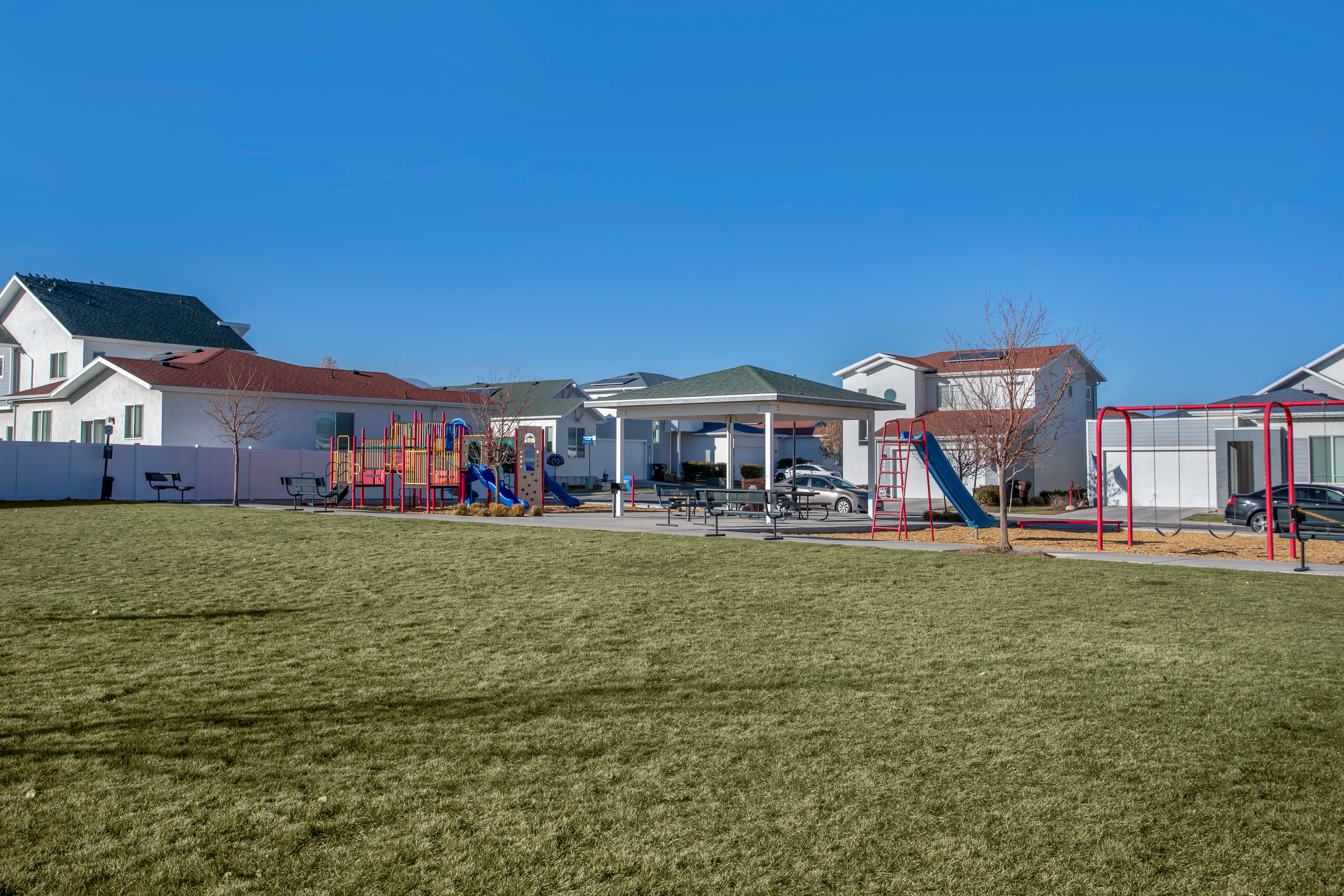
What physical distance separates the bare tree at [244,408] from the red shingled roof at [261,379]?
2.7 inches

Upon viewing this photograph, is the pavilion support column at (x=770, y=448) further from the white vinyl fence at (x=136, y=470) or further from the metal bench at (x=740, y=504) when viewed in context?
the white vinyl fence at (x=136, y=470)

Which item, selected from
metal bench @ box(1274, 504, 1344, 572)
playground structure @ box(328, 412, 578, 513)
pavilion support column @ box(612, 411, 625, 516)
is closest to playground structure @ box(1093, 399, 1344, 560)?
metal bench @ box(1274, 504, 1344, 572)

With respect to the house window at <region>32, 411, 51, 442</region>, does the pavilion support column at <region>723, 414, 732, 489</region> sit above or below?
below

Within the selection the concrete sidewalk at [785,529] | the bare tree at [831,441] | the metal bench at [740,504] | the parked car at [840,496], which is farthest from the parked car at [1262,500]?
the bare tree at [831,441]

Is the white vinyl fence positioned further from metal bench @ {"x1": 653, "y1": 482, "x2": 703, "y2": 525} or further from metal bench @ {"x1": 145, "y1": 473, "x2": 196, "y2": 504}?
metal bench @ {"x1": 653, "y1": 482, "x2": 703, "y2": 525}

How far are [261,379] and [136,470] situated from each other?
5.91 metres

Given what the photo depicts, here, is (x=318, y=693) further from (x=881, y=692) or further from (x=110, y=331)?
(x=110, y=331)

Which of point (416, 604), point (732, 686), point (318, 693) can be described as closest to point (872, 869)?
point (732, 686)

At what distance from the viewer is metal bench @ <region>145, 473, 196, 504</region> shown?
2955 centimetres

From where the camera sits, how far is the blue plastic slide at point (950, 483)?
20594mm

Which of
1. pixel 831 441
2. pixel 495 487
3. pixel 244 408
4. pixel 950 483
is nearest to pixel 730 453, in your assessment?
pixel 495 487

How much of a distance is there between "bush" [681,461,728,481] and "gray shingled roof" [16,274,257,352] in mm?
24220

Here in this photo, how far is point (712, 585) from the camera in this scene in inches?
480

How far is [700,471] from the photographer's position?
57250 mm
